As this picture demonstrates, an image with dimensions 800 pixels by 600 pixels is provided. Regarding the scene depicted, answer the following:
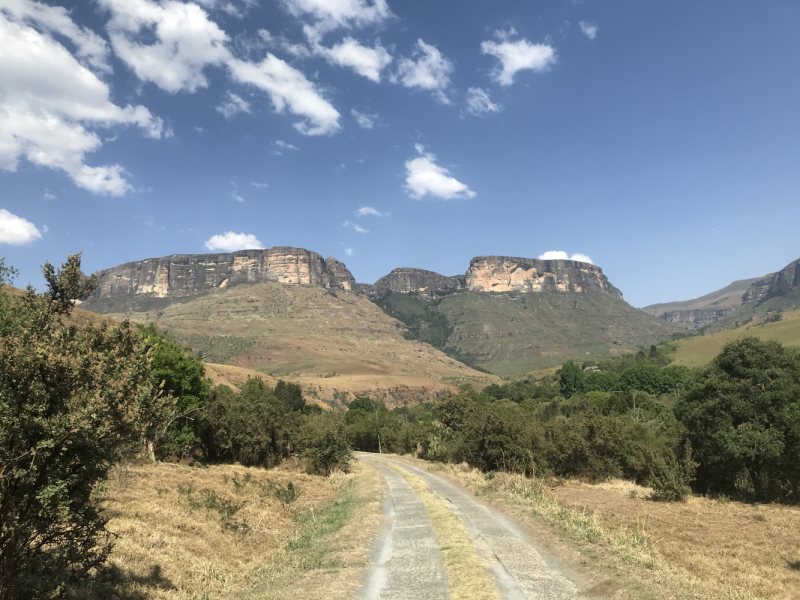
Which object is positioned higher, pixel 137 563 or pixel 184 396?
pixel 184 396

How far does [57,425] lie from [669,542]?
59.3ft

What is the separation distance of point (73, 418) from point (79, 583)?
16.4 ft

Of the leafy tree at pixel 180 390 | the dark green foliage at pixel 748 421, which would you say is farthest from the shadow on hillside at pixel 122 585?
the dark green foliage at pixel 748 421

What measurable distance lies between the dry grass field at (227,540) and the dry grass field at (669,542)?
5915 millimetres

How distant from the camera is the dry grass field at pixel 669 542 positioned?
408 inches

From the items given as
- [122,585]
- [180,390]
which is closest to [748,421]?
[122,585]

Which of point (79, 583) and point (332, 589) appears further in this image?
point (332, 589)

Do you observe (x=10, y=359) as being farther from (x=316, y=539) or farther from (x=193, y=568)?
(x=316, y=539)

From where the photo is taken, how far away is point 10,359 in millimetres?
5926

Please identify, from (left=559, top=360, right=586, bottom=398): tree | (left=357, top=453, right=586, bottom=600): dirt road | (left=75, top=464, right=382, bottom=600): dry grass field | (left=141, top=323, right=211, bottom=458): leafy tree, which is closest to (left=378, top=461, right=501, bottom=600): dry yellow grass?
(left=357, top=453, right=586, bottom=600): dirt road

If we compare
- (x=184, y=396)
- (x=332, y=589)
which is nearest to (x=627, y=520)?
(x=332, y=589)

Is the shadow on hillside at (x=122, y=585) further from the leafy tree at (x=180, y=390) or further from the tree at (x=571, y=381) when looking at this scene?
the tree at (x=571, y=381)

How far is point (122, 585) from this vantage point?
956 cm

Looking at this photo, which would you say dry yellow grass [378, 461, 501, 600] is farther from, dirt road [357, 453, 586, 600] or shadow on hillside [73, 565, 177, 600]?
shadow on hillside [73, 565, 177, 600]
